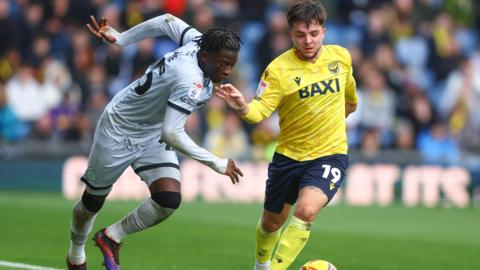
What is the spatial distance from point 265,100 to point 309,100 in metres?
0.47

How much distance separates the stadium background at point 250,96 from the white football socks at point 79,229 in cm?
742

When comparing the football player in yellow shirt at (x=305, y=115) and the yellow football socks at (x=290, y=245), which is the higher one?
the football player in yellow shirt at (x=305, y=115)

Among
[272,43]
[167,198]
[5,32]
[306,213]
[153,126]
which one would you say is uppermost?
[153,126]

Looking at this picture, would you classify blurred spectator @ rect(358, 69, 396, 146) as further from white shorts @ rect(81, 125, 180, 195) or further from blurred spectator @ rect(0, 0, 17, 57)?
white shorts @ rect(81, 125, 180, 195)

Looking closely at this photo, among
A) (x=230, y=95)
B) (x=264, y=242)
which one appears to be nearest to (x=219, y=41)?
(x=230, y=95)

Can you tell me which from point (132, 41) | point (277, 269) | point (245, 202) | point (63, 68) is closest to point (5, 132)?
point (63, 68)

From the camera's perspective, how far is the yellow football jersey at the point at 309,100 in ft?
34.0

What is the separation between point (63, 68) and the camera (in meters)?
22.6

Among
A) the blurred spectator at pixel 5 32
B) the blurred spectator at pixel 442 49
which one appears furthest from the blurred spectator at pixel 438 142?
the blurred spectator at pixel 5 32

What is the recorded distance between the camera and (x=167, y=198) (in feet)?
33.8

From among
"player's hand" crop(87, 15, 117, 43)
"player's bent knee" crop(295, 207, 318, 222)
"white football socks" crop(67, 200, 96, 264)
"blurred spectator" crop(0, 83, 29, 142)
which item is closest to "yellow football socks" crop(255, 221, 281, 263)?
"player's bent knee" crop(295, 207, 318, 222)

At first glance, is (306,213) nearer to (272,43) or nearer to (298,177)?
(298,177)

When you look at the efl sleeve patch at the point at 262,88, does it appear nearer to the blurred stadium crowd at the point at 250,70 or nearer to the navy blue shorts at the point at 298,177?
the navy blue shorts at the point at 298,177

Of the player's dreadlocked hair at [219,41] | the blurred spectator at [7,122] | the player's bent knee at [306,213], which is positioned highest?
the player's dreadlocked hair at [219,41]
